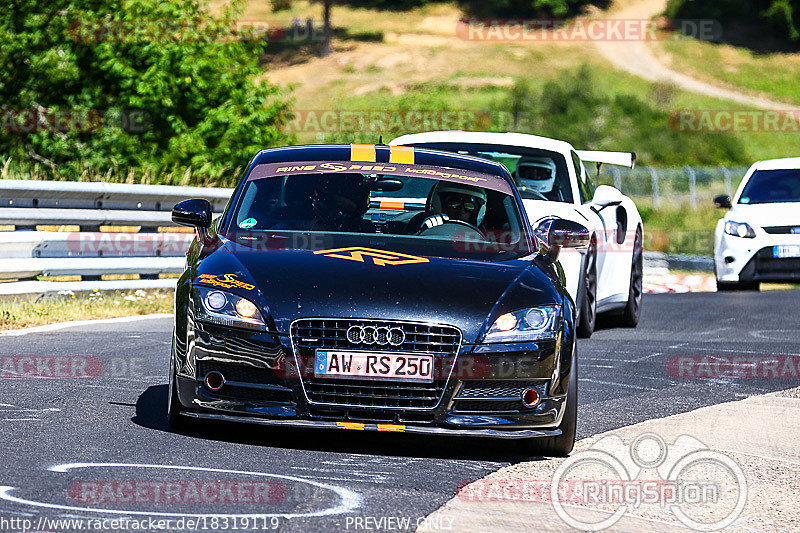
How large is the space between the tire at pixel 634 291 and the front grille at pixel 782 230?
453 cm

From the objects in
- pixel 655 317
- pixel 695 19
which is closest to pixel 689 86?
pixel 695 19

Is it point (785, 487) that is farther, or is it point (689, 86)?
point (689, 86)

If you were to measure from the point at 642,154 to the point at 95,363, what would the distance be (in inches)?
2452

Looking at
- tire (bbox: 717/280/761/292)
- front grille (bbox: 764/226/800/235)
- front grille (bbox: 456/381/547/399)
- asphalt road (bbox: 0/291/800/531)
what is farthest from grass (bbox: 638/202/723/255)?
front grille (bbox: 456/381/547/399)

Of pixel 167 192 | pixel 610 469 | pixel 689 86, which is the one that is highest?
pixel 610 469

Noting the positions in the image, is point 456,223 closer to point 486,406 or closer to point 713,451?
point 486,406

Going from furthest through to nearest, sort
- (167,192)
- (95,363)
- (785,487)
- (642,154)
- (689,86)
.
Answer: (689,86) → (642,154) → (167,192) → (95,363) → (785,487)

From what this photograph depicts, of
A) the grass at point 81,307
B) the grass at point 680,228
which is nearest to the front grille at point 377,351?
the grass at point 81,307

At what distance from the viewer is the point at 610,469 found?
606 centimetres

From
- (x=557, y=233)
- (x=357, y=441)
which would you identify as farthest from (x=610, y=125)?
(x=357, y=441)

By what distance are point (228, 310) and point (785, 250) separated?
12085 mm

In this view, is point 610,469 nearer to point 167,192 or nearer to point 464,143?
point 464,143

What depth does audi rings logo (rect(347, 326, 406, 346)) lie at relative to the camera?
602cm

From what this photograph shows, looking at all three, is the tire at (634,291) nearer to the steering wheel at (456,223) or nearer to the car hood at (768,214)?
the car hood at (768,214)
